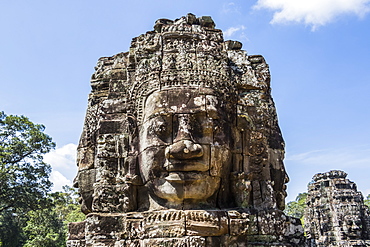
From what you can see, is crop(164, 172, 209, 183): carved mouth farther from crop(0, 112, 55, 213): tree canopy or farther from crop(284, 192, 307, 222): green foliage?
crop(284, 192, 307, 222): green foliage

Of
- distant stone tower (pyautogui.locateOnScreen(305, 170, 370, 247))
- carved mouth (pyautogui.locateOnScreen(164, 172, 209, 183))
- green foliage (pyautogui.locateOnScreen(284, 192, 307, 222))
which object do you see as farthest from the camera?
green foliage (pyautogui.locateOnScreen(284, 192, 307, 222))

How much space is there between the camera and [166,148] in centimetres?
522

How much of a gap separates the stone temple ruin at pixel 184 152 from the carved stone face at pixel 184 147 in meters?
0.02

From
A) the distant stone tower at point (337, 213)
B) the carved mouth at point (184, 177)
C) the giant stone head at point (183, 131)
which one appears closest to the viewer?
the carved mouth at point (184, 177)

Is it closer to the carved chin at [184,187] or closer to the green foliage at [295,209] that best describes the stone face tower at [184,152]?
the carved chin at [184,187]

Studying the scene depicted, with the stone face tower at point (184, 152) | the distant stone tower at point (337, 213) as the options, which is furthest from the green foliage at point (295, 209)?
the stone face tower at point (184, 152)

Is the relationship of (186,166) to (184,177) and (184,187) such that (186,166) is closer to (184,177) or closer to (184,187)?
(184,177)

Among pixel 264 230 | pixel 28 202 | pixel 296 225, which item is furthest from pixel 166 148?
pixel 28 202

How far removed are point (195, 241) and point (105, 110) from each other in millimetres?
2676

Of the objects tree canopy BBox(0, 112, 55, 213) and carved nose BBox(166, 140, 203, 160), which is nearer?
carved nose BBox(166, 140, 203, 160)

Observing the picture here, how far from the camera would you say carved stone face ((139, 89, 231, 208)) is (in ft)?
16.8

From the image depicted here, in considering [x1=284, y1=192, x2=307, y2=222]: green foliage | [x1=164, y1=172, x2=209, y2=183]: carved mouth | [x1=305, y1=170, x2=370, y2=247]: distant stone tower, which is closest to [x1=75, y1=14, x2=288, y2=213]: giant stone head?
[x1=164, y1=172, x2=209, y2=183]: carved mouth

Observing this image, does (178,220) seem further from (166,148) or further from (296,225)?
(296,225)

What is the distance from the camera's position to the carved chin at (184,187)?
16.7 feet
